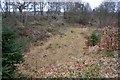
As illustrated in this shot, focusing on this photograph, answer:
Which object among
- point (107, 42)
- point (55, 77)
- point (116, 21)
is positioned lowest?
point (55, 77)

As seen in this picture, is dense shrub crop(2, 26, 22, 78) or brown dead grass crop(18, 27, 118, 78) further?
brown dead grass crop(18, 27, 118, 78)

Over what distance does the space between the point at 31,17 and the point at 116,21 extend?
5.72 metres

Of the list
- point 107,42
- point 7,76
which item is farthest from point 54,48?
point 7,76

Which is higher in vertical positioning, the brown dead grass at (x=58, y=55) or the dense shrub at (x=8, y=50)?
the dense shrub at (x=8, y=50)

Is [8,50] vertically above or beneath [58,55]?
above

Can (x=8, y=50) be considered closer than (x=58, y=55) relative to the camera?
Yes

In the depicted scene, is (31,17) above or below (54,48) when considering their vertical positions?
above

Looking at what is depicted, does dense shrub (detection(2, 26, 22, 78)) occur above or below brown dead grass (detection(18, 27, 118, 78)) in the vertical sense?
above

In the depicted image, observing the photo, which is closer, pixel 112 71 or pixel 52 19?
pixel 112 71

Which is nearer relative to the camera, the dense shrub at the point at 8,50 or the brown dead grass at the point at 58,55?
the dense shrub at the point at 8,50

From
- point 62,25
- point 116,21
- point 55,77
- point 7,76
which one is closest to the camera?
point 7,76

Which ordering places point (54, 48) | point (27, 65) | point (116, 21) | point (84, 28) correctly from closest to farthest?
point (27, 65) < point (116, 21) < point (54, 48) < point (84, 28)

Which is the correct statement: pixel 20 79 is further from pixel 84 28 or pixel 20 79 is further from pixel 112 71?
pixel 84 28

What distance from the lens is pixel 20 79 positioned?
618cm
